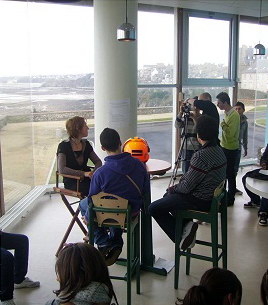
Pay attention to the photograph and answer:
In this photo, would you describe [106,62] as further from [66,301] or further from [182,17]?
[66,301]

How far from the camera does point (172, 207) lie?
3129 millimetres

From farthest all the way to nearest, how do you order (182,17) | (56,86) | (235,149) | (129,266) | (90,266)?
(182,17) → (56,86) → (235,149) → (129,266) → (90,266)

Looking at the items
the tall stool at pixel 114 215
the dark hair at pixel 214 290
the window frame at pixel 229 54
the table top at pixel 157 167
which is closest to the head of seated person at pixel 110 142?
the tall stool at pixel 114 215

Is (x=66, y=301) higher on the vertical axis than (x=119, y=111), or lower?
lower

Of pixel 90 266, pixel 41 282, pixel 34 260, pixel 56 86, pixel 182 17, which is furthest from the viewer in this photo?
pixel 182 17

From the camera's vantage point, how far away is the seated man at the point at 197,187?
10.1 feet

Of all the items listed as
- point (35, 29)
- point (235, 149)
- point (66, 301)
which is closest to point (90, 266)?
point (66, 301)

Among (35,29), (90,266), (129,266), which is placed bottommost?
(129,266)

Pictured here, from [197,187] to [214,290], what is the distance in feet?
4.90

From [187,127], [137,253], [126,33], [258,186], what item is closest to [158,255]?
[137,253]

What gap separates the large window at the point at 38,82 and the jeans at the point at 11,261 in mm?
1706

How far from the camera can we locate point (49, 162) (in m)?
6.08

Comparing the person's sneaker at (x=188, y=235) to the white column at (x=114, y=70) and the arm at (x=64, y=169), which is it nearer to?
the arm at (x=64, y=169)

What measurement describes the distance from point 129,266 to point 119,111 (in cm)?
297
